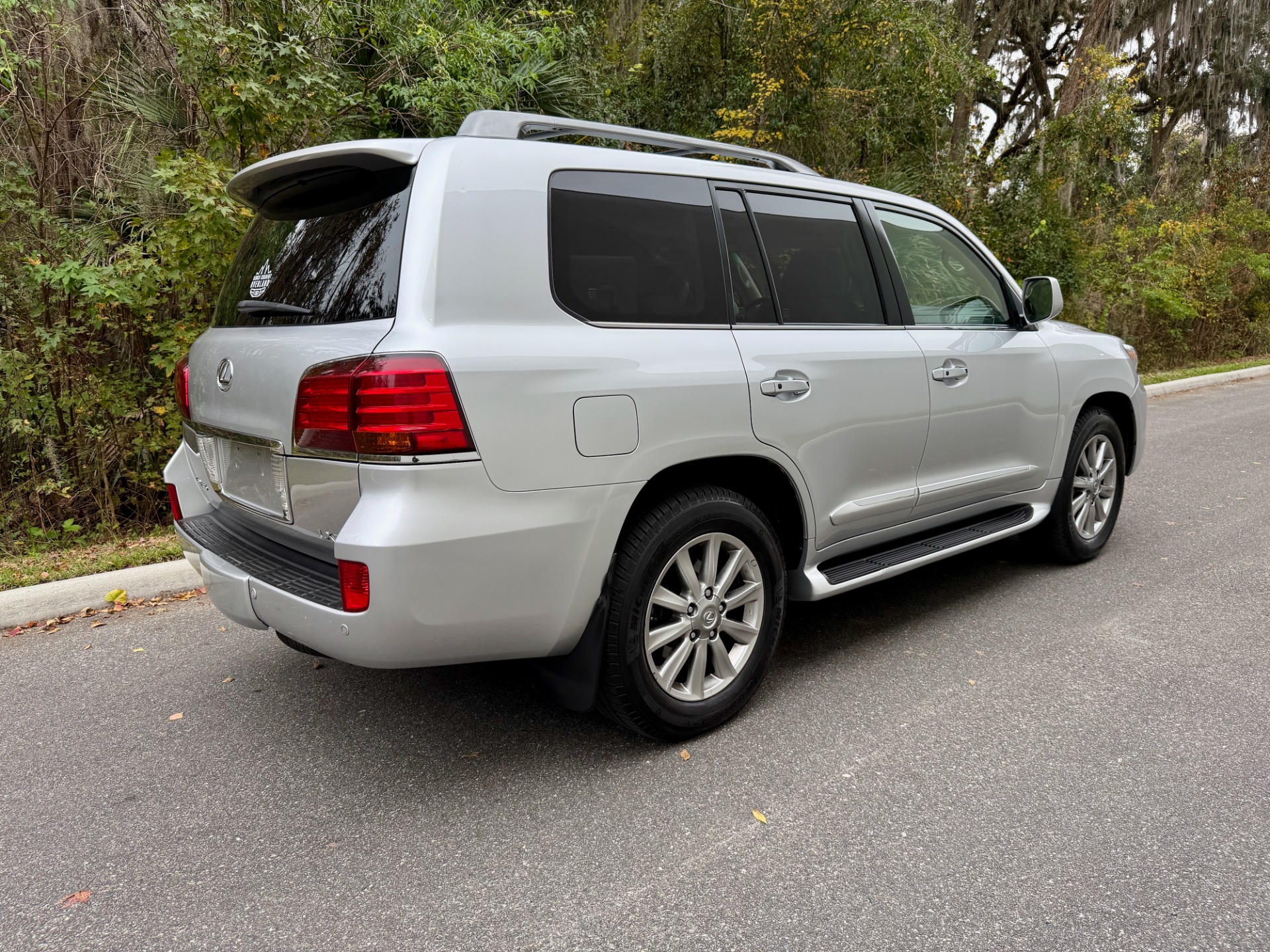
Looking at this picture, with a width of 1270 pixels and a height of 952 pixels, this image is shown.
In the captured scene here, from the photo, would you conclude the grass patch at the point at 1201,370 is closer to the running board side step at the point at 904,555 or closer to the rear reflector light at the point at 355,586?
the running board side step at the point at 904,555

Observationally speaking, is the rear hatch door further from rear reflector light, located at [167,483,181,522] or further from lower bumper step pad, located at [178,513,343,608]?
rear reflector light, located at [167,483,181,522]

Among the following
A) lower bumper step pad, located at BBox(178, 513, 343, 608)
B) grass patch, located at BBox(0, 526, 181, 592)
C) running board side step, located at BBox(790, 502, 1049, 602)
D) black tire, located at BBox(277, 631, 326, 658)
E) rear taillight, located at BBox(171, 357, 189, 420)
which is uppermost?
rear taillight, located at BBox(171, 357, 189, 420)

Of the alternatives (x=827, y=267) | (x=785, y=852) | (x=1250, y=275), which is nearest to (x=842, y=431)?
(x=827, y=267)

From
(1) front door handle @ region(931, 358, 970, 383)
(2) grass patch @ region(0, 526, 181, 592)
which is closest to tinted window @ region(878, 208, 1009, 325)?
(1) front door handle @ region(931, 358, 970, 383)

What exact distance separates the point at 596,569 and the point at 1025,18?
61.4 ft

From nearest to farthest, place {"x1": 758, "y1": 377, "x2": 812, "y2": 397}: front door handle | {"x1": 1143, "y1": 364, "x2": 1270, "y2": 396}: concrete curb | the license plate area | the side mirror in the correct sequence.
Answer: the license plate area → {"x1": 758, "y1": 377, "x2": 812, "y2": 397}: front door handle → the side mirror → {"x1": 1143, "y1": 364, "x2": 1270, "y2": 396}: concrete curb

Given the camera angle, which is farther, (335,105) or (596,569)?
(335,105)

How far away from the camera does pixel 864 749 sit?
2934 mm

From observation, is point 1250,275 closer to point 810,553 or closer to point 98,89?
point 810,553

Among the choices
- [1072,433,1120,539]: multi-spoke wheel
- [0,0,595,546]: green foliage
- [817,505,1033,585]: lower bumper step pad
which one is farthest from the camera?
[0,0,595,546]: green foliage

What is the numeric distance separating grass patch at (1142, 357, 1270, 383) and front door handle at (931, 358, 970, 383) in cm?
1022

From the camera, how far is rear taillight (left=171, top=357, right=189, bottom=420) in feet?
10.7

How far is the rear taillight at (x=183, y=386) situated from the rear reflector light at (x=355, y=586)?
4.33 ft

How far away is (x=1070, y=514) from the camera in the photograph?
4652 mm
